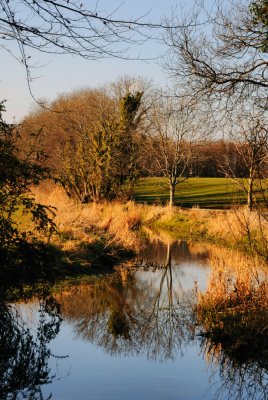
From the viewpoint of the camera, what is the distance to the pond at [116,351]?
7145mm

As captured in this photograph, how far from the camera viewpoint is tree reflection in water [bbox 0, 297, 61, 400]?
6.99m

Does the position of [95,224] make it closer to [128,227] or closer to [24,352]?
[128,227]

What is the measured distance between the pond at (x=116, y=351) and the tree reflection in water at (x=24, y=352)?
0.05 ft

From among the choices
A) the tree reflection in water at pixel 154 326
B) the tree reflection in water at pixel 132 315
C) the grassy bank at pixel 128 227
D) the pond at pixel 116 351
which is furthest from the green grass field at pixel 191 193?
the pond at pixel 116 351

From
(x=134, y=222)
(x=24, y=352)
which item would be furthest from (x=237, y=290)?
(x=134, y=222)

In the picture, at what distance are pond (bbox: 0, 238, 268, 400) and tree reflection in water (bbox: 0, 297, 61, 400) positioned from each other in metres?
0.01

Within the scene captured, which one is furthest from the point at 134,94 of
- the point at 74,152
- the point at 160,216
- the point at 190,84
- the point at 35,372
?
the point at 35,372

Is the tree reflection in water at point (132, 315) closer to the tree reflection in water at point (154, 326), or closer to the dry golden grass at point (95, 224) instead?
the tree reflection in water at point (154, 326)

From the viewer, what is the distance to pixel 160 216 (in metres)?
26.2

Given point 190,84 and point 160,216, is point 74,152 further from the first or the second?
point 190,84

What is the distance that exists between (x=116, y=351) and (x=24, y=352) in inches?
58.8

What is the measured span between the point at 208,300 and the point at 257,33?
562 centimetres

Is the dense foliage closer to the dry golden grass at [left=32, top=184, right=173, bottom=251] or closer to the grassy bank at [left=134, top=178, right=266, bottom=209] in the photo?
the grassy bank at [left=134, top=178, right=266, bottom=209]

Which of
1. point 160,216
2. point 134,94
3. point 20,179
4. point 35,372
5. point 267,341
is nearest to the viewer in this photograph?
point 35,372
